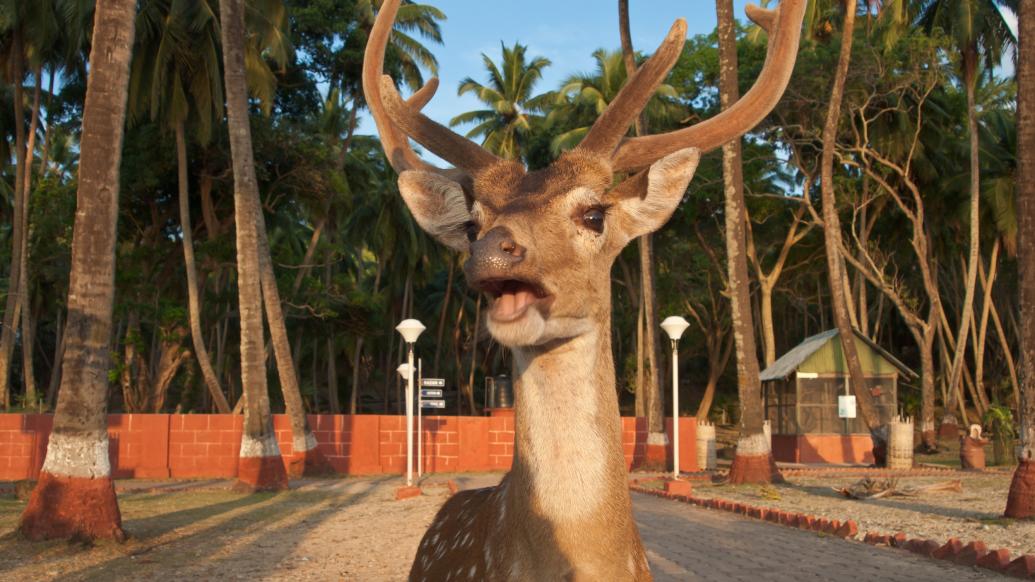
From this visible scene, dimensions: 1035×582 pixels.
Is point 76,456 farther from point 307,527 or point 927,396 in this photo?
point 927,396

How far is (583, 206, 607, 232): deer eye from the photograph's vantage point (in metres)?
3.69

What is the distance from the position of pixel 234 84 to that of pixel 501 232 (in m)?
16.7

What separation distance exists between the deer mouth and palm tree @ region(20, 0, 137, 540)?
860 cm

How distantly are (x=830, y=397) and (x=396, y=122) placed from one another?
27.7 m

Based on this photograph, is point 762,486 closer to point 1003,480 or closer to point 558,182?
point 1003,480

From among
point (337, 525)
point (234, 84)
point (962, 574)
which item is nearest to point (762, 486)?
point (337, 525)

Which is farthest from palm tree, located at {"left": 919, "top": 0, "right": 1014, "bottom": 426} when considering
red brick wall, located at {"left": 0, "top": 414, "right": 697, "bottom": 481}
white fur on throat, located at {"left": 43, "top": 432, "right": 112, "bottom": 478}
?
white fur on throat, located at {"left": 43, "top": 432, "right": 112, "bottom": 478}

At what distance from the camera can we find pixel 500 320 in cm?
324

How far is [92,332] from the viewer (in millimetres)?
10703

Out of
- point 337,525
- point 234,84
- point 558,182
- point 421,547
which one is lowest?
point 337,525

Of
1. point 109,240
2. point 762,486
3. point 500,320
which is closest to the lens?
point 500,320

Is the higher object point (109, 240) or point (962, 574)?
point (109, 240)

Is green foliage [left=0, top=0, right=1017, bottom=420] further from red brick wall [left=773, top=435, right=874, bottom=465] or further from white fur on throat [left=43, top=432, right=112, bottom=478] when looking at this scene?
white fur on throat [left=43, top=432, right=112, bottom=478]

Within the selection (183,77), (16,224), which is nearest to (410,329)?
(183,77)
